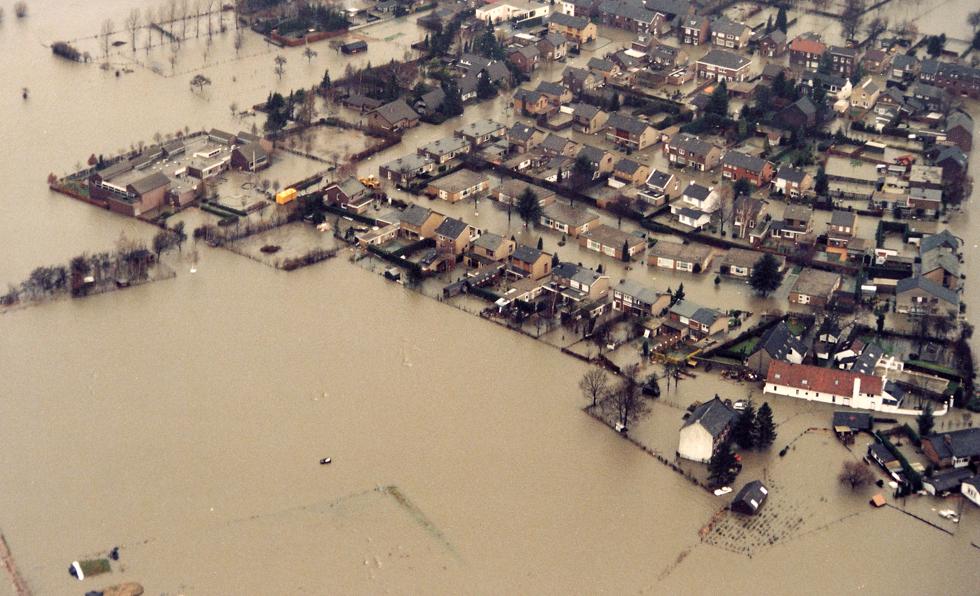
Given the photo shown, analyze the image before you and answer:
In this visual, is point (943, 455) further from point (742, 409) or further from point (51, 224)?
point (51, 224)

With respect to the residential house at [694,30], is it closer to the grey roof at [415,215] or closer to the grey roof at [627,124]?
the grey roof at [627,124]

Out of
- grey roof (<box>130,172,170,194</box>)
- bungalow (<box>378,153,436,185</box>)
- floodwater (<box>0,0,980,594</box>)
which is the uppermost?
bungalow (<box>378,153,436,185</box>)

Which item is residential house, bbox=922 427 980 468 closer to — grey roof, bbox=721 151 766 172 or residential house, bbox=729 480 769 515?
residential house, bbox=729 480 769 515

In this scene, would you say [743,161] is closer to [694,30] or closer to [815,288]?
[815,288]

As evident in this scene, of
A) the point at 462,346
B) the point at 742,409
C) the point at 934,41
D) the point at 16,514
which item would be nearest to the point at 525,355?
the point at 462,346

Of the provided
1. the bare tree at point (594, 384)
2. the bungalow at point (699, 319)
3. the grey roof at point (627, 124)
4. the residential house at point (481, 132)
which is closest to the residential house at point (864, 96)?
the grey roof at point (627, 124)

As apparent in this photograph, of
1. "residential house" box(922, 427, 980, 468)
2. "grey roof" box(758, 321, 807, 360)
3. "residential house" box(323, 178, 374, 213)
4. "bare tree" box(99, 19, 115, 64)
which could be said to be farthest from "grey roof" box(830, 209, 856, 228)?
"bare tree" box(99, 19, 115, 64)

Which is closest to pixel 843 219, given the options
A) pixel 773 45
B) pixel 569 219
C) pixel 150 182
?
pixel 569 219
